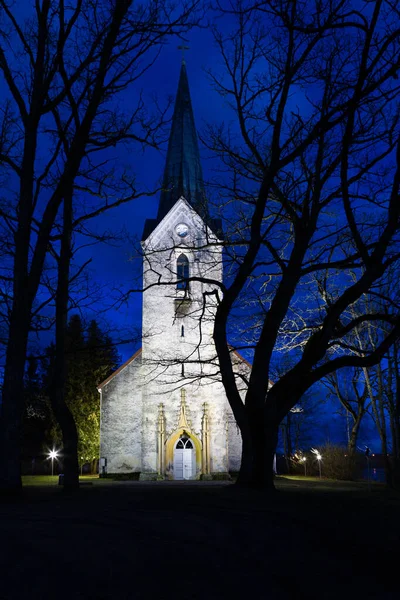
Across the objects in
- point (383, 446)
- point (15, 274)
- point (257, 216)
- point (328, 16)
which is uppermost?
point (328, 16)

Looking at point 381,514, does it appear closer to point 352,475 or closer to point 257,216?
point 257,216

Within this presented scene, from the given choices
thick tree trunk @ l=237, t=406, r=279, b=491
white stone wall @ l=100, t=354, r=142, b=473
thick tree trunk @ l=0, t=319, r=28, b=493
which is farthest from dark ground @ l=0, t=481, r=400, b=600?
white stone wall @ l=100, t=354, r=142, b=473

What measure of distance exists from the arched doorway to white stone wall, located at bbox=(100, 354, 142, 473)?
1879mm

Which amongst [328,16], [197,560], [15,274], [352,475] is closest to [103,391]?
[352,475]

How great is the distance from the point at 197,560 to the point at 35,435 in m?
51.9

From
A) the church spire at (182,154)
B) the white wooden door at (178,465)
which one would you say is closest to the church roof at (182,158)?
the church spire at (182,154)

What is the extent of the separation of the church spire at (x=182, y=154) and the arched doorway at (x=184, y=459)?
11.9 metres

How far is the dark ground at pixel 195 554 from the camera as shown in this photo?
3.74 m

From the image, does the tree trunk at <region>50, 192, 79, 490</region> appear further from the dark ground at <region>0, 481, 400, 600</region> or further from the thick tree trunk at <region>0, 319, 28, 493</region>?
the dark ground at <region>0, 481, 400, 600</region>

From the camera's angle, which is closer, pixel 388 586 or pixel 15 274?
pixel 388 586

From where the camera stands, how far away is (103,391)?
101 ft

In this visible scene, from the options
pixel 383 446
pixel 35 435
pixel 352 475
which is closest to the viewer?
pixel 383 446

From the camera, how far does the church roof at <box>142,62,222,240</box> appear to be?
1264 inches

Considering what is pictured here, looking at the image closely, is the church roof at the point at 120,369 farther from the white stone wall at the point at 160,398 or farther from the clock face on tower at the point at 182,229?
the clock face on tower at the point at 182,229
